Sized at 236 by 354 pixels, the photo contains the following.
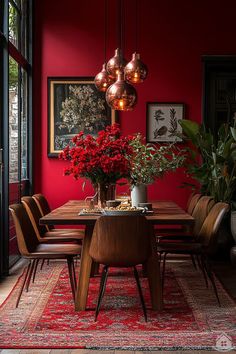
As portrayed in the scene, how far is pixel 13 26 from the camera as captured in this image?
665 cm

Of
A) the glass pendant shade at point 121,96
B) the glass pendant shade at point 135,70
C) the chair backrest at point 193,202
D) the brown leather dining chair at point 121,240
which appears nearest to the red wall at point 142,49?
the chair backrest at point 193,202

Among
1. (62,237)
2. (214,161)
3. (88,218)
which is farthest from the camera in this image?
(214,161)

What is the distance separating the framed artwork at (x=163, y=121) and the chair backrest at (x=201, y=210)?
203cm

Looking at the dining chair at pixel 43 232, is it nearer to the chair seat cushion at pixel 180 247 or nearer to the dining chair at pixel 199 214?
the dining chair at pixel 199 214

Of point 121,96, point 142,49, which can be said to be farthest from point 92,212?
point 142,49

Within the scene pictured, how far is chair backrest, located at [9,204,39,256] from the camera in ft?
14.4

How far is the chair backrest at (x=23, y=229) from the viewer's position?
4391mm

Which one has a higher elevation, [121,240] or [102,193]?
[102,193]

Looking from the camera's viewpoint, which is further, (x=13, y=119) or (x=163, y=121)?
(x=163, y=121)

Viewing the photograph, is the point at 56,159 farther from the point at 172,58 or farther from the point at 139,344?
the point at 139,344

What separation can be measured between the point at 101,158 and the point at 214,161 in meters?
2.34

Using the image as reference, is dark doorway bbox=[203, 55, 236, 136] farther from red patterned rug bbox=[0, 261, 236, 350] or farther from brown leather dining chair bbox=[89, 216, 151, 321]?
brown leather dining chair bbox=[89, 216, 151, 321]

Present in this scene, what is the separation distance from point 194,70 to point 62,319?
4308 mm

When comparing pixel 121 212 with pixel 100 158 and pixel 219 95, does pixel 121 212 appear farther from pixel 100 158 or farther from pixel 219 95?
pixel 219 95
